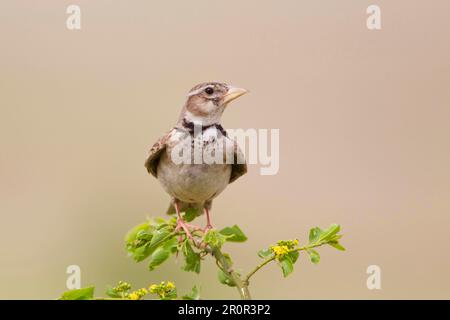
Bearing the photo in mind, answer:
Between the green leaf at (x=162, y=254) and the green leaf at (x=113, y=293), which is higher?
the green leaf at (x=162, y=254)

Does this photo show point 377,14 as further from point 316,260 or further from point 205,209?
point 316,260

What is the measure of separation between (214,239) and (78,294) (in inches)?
24.2

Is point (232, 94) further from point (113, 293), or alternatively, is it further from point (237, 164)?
point (113, 293)

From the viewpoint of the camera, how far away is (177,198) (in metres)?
4.36

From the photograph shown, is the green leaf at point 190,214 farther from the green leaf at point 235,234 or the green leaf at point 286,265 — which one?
the green leaf at point 286,265

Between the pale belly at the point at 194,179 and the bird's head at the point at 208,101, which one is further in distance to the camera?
the bird's head at the point at 208,101

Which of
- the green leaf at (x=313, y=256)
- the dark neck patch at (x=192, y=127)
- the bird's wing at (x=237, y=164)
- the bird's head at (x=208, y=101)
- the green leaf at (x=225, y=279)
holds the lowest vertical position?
the green leaf at (x=225, y=279)

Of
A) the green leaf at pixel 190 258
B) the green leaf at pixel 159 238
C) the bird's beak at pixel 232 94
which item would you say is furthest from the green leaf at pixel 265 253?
the bird's beak at pixel 232 94

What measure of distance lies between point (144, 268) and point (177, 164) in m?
2.01

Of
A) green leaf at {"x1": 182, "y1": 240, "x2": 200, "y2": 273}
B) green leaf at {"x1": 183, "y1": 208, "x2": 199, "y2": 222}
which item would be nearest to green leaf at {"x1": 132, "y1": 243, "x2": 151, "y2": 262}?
green leaf at {"x1": 182, "y1": 240, "x2": 200, "y2": 273}

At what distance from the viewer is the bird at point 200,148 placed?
13.7ft

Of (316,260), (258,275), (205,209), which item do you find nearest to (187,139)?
(205,209)

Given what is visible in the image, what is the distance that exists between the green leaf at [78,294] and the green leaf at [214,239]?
0.55 meters

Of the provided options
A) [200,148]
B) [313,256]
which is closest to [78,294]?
[313,256]
